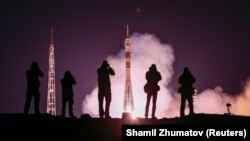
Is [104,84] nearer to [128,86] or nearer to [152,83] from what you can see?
[152,83]

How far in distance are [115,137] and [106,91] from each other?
10.3 feet

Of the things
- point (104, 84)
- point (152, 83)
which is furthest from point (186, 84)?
point (104, 84)

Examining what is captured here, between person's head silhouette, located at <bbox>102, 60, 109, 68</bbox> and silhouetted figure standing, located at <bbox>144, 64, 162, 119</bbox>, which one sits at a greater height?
person's head silhouette, located at <bbox>102, 60, 109, 68</bbox>

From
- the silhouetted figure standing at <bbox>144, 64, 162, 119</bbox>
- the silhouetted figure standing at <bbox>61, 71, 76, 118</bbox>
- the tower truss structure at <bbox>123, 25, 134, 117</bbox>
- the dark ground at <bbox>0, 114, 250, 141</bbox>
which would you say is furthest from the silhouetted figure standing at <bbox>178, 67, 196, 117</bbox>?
the tower truss structure at <bbox>123, 25, 134, 117</bbox>

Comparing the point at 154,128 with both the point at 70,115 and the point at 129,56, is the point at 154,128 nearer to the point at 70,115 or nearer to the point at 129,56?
the point at 70,115

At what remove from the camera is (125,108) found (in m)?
118

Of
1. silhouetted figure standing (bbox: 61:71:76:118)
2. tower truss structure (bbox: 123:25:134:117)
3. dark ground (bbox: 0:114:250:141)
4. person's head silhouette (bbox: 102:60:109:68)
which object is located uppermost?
tower truss structure (bbox: 123:25:134:117)

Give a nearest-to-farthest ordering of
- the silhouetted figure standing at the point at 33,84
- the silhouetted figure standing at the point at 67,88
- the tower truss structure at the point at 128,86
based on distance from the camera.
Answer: the silhouetted figure standing at the point at 33,84, the silhouetted figure standing at the point at 67,88, the tower truss structure at the point at 128,86

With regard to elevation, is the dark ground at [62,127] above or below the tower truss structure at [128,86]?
below

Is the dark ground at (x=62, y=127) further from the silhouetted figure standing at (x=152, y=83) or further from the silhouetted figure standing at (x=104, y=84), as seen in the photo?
the silhouetted figure standing at (x=152, y=83)

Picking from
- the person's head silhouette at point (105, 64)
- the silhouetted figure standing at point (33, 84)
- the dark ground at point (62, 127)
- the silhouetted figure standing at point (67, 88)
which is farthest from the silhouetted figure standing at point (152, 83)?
the silhouetted figure standing at point (33, 84)

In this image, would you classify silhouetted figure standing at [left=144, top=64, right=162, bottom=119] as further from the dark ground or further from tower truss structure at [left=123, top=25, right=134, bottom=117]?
tower truss structure at [left=123, top=25, right=134, bottom=117]

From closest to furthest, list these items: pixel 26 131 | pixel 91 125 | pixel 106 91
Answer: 1. pixel 26 131
2. pixel 91 125
3. pixel 106 91

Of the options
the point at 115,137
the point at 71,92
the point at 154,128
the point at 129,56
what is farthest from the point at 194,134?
the point at 129,56
